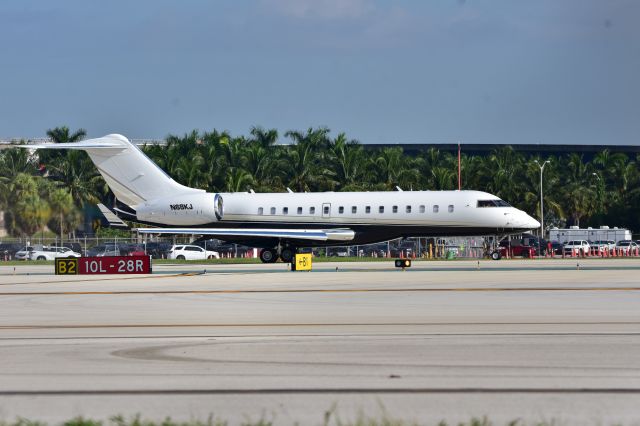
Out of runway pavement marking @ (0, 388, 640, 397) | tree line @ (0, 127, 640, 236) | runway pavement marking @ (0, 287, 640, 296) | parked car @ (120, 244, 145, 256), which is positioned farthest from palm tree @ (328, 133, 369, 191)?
runway pavement marking @ (0, 388, 640, 397)

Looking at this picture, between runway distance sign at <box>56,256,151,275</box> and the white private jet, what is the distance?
6.15 metres

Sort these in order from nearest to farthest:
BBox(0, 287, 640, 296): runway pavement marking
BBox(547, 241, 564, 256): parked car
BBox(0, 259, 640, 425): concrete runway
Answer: BBox(0, 259, 640, 425): concrete runway → BBox(0, 287, 640, 296): runway pavement marking → BBox(547, 241, 564, 256): parked car

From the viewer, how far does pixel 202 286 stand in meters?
34.9

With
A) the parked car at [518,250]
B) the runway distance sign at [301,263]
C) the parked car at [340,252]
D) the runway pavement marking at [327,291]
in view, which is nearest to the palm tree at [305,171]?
the parked car at [340,252]

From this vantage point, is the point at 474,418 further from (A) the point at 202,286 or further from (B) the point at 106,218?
(B) the point at 106,218

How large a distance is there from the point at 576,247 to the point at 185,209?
1411 inches

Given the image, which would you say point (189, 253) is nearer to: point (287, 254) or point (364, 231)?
point (287, 254)

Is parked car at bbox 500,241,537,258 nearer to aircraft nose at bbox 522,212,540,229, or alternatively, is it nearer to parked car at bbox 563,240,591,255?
parked car at bbox 563,240,591,255

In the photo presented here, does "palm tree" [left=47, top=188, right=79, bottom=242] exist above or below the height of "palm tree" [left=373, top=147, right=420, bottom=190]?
below

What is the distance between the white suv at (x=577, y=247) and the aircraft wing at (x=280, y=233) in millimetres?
28376

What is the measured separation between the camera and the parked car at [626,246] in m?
79.3

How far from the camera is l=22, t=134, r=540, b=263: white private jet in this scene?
52.6 metres

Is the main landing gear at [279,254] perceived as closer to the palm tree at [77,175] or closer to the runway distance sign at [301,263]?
the runway distance sign at [301,263]

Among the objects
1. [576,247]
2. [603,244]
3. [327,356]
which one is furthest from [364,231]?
[327,356]
